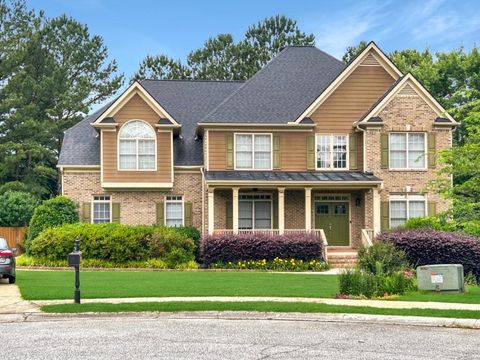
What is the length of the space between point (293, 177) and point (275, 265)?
4.63 m

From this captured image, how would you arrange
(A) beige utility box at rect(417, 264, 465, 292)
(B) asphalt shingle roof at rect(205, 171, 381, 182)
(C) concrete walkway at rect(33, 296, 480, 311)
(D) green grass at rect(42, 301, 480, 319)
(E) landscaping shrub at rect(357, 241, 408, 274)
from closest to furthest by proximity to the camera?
1. (D) green grass at rect(42, 301, 480, 319)
2. (C) concrete walkway at rect(33, 296, 480, 311)
3. (A) beige utility box at rect(417, 264, 465, 292)
4. (E) landscaping shrub at rect(357, 241, 408, 274)
5. (B) asphalt shingle roof at rect(205, 171, 381, 182)

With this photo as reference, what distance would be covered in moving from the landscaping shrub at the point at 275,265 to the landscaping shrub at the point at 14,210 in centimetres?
1567

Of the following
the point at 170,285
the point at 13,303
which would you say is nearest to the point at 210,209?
the point at 170,285

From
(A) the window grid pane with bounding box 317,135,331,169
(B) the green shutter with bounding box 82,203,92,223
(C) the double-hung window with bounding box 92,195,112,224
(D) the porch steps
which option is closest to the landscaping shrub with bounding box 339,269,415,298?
(D) the porch steps

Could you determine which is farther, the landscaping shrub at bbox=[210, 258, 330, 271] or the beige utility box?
the landscaping shrub at bbox=[210, 258, 330, 271]

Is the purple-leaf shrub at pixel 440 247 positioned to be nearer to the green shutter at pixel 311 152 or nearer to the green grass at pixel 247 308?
the green shutter at pixel 311 152

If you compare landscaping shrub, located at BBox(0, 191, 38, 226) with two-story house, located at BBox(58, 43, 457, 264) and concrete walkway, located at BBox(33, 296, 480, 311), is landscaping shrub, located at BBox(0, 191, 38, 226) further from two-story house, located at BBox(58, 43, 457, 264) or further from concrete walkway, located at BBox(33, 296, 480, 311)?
concrete walkway, located at BBox(33, 296, 480, 311)

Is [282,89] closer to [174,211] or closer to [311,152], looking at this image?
[311,152]

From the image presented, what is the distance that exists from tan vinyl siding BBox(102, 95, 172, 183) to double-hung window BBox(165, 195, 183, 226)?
1.18 m

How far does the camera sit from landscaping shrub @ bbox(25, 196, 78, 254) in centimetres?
2823

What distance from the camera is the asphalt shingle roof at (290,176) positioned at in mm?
27797

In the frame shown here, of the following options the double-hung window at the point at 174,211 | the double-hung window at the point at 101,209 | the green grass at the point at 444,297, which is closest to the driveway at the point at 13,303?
the green grass at the point at 444,297

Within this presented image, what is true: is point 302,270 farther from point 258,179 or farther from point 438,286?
point 438,286

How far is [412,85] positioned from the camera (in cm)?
2888
